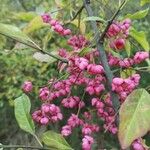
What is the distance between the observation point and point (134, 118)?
26.1 inches

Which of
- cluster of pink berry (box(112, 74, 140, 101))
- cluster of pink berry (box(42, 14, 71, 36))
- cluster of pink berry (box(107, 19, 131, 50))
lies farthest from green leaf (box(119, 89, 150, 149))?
cluster of pink berry (box(42, 14, 71, 36))

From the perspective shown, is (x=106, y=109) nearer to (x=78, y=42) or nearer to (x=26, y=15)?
(x=78, y=42)

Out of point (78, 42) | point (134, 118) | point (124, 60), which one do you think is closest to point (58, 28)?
point (78, 42)

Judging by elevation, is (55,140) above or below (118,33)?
below

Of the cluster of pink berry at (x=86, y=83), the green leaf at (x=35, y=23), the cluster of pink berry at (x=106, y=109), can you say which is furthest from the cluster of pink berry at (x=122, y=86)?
the green leaf at (x=35, y=23)

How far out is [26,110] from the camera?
2.91 feet

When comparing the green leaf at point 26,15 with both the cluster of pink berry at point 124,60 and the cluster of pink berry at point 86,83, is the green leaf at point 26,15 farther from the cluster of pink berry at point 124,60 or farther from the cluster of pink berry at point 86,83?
the cluster of pink berry at point 124,60

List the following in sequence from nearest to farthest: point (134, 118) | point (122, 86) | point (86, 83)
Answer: point (134, 118) < point (122, 86) < point (86, 83)

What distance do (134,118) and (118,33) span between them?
10.8 inches

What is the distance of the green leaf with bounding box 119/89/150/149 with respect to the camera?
0.65 metres

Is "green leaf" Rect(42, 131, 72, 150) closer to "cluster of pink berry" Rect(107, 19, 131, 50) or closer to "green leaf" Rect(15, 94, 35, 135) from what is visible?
"green leaf" Rect(15, 94, 35, 135)

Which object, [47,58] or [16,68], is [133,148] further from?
[16,68]

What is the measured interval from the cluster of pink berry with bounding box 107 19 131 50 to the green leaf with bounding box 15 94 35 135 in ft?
0.61

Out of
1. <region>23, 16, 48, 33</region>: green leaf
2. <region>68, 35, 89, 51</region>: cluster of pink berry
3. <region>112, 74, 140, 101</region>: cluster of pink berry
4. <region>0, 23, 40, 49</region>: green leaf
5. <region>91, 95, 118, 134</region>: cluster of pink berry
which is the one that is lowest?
<region>91, 95, 118, 134</region>: cluster of pink berry
